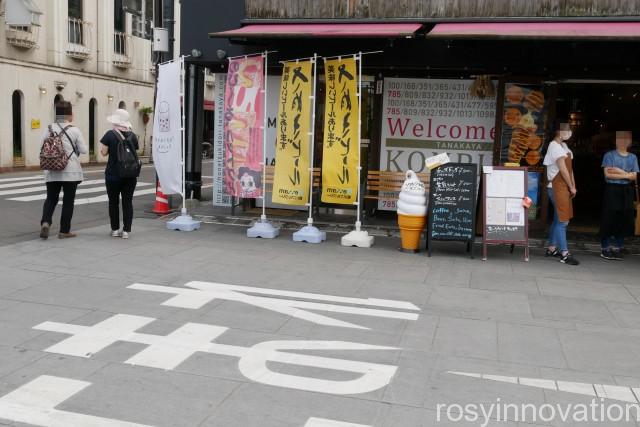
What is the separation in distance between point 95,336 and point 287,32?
5.86 metres

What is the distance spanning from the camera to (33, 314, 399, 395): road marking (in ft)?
14.6

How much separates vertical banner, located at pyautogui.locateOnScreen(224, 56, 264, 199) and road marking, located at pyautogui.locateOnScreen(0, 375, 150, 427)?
5981 mm

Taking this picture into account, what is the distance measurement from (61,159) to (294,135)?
3.30 metres

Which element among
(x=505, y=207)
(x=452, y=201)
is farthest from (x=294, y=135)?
(x=505, y=207)

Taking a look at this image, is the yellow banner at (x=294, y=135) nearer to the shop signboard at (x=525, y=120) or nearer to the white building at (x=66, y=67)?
the shop signboard at (x=525, y=120)

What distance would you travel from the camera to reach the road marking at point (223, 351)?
4.46 m

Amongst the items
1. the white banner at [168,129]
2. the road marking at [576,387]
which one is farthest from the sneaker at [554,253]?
the white banner at [168,129]

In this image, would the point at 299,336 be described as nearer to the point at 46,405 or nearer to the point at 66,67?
the point at 46,405

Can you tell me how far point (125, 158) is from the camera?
→ 909 cm

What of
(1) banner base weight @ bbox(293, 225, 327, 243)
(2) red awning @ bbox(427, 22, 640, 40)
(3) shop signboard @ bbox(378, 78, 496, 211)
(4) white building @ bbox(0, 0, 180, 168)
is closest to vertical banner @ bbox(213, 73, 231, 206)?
(3) shop signboard @ bbox(378, 78, 496, 211)

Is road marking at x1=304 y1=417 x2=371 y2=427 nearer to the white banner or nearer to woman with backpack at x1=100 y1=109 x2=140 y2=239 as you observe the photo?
woman with backpack at x1=100 y1=109 x2=140 y2=239

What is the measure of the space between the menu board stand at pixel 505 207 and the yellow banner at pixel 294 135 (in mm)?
2681

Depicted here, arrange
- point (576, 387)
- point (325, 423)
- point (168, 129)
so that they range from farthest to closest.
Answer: point (168, 129), point (576, 387), point (325, 423)

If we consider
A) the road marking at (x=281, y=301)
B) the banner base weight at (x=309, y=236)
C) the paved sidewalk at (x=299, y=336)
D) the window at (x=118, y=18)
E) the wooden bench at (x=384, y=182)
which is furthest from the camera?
the window at (x=118, y=18)
